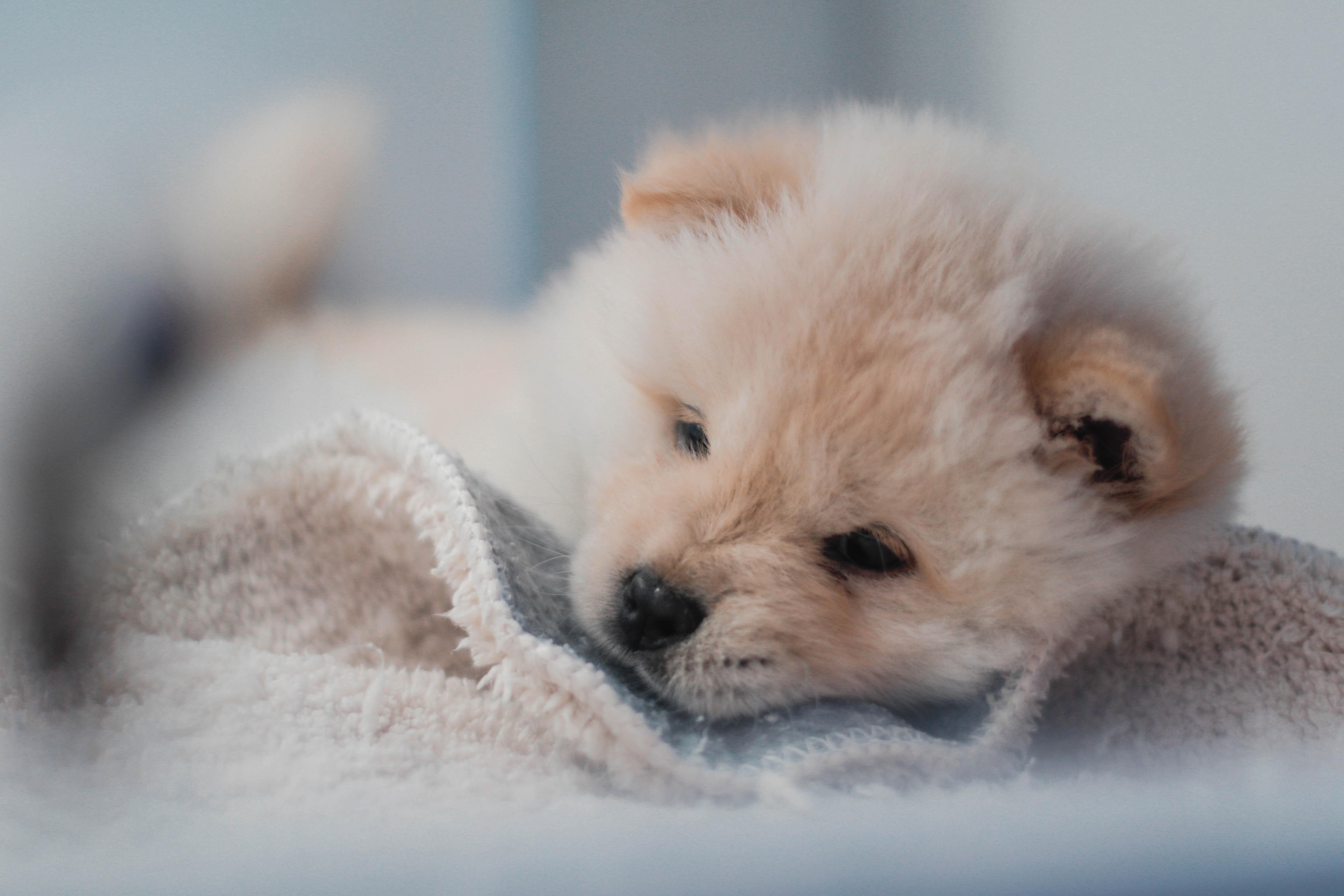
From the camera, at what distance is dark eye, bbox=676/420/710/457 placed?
1119 millimetres

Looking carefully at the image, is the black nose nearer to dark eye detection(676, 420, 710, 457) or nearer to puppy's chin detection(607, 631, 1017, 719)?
puppy's chin detection(607, 631, 1017, 719)

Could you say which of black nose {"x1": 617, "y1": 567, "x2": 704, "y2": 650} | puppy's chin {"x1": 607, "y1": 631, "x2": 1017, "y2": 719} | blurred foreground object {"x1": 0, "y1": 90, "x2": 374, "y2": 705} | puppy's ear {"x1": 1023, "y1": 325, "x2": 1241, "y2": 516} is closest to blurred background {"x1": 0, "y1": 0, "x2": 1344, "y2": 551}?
blurred foreground object {"x1": 0, "y1": 90, "x2": 374, "y2": 705}

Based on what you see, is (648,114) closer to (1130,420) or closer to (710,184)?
→ (710,184)

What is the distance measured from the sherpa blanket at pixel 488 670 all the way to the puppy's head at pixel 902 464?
0.06m

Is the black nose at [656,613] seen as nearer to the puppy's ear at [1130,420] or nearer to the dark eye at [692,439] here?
the dark eye at [692,439]

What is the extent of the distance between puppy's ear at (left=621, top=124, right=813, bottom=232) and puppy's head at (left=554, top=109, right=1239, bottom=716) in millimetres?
122

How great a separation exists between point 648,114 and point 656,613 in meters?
1.44

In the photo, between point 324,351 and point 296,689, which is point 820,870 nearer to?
point 296,689

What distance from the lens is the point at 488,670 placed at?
991mm

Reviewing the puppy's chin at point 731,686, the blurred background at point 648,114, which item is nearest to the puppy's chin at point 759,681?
the puppy's chin at point 731,686

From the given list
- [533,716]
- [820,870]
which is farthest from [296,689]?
[820,870]

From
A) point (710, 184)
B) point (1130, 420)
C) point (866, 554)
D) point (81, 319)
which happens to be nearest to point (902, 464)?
point (866, 554)

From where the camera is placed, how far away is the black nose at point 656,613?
951mm

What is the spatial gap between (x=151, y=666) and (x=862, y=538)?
83 centimetres
